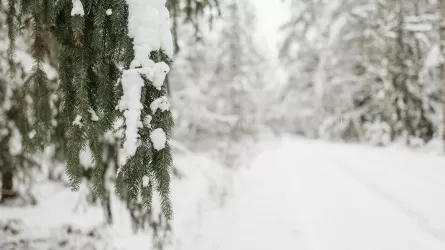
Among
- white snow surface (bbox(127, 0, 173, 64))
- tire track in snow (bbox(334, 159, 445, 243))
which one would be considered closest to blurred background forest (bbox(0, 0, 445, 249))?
white snow surface (bbox(127, 0, 173, 64))

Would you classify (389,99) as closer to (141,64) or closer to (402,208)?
(402,208)

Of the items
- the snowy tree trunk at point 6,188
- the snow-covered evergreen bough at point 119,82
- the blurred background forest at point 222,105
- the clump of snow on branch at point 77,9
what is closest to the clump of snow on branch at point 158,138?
the snow-covered evergreen bough at point 119,82

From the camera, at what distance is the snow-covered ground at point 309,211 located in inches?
207

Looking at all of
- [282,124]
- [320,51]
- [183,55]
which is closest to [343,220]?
[183,55]

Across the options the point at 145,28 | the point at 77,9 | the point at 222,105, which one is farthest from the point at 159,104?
the point at 222,105

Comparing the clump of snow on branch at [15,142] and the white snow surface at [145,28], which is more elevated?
the white snow surface at [145,28]

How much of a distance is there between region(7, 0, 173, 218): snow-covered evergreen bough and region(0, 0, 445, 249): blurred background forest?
29.5 inches

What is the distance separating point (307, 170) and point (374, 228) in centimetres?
662

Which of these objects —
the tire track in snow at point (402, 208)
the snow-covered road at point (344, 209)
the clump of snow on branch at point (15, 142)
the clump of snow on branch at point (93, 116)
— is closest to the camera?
the clump of snow on branch at point (93, 116)

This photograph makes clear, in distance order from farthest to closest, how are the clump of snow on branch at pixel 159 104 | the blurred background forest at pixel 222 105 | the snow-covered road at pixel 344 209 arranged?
the snow-covered road at pixel 344 209 → the blurred background forest at pixel 222 105 → the clump of snow on branch at pixel 159 104

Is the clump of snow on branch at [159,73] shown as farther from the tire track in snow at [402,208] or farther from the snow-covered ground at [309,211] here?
the tire track in snow at [402,208]

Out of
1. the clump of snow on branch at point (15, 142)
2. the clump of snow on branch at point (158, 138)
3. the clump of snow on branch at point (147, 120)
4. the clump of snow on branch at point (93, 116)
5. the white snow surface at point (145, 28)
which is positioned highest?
the white snow surface at point (145, 28)

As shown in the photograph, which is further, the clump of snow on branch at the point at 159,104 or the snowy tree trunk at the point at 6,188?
the snowy tree trunk at the point at 6,188

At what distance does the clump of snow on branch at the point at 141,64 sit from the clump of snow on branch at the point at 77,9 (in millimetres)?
159
